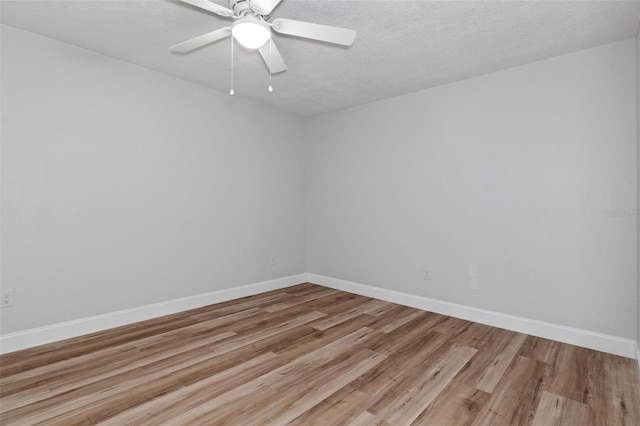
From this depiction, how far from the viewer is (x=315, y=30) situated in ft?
6.42

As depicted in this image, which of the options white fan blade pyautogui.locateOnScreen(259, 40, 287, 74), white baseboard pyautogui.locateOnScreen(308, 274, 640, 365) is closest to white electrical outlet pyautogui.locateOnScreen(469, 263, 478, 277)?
white baseboard pyautogui.locateOnScreen(308, 274, 640, 365)

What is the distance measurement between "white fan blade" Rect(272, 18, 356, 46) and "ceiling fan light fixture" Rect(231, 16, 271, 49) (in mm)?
110

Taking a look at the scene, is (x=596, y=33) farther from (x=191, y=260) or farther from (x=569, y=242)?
(x=191, y=260)

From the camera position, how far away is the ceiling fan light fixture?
6.00ft

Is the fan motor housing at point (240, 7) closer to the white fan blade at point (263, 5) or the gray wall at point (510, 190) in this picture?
the white fan blade at point (263, 5)

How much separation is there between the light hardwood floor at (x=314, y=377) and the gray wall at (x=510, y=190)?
48cm

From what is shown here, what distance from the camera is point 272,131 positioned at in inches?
174

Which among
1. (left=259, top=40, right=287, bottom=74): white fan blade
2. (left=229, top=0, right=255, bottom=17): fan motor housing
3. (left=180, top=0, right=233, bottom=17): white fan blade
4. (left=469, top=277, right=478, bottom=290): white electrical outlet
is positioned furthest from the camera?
(left=469, top=277, right=478, bottom=290): white electrical outlet

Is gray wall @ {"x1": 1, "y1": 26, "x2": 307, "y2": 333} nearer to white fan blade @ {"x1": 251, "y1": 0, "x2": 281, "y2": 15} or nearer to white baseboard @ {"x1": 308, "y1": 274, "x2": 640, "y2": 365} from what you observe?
white baseboard @ {"x1": 308, "y1": 274, "x2": 640, "y2": 365}

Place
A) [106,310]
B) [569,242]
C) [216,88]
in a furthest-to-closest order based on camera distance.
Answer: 1. [216,88]
2. [106,310]
3. [569,242]

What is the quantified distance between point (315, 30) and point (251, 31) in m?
0.37

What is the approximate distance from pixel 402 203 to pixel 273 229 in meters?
1.73

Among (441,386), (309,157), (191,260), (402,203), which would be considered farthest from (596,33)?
(191,260)

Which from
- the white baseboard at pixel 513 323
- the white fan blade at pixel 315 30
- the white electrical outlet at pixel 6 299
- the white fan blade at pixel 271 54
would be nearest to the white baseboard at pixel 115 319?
the white electrical outlet at pixel 6 299
